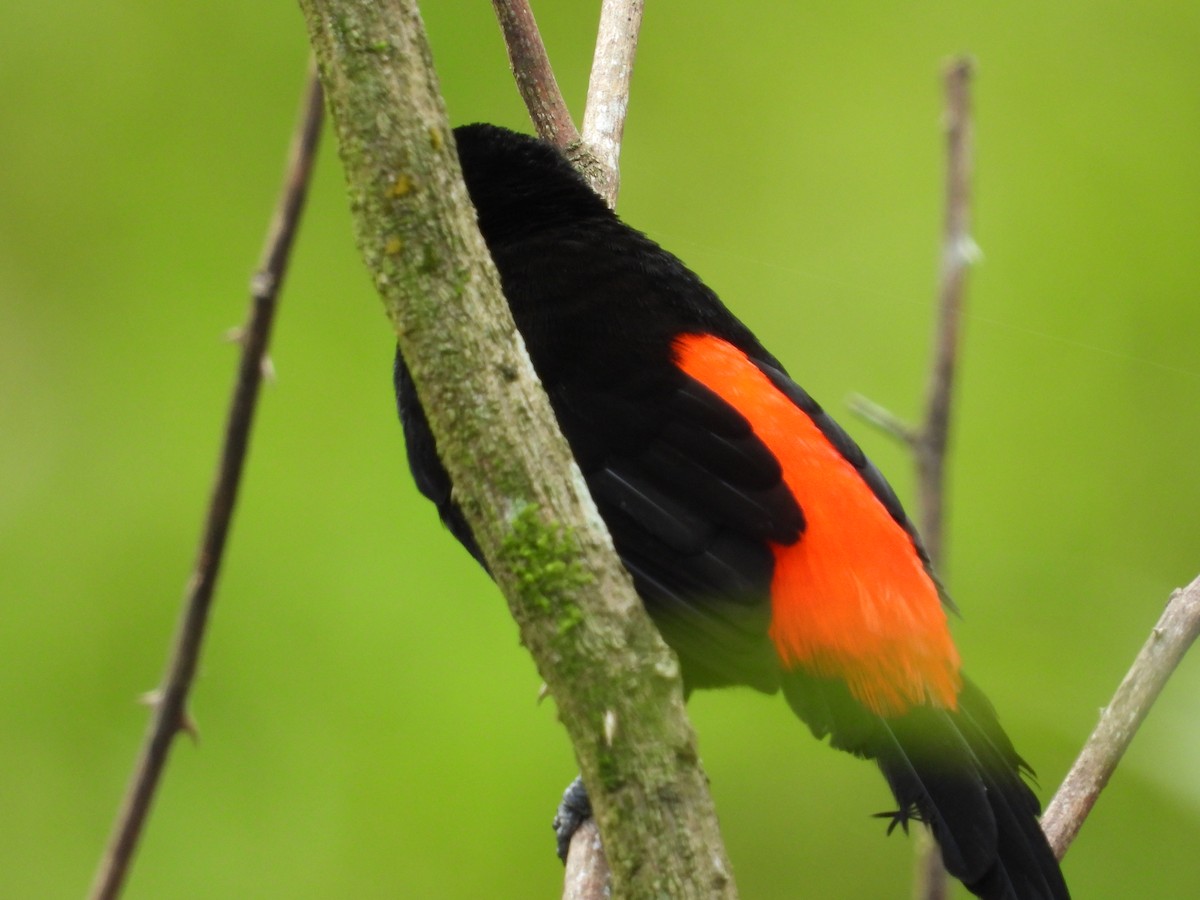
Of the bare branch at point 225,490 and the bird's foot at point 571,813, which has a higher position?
the bare branch at point 225,490

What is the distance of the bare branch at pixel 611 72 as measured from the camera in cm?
156

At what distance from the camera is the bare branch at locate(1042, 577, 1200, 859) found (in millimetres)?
1100

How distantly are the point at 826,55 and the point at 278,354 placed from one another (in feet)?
5.34

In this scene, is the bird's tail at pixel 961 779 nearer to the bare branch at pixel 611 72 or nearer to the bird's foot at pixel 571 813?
the bird's foot at pixel 571 813

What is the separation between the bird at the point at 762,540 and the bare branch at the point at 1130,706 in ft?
0.19

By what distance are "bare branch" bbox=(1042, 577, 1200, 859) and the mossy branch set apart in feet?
1.65

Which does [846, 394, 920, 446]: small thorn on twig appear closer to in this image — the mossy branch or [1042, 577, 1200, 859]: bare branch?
[1042, 577, 1200, 859]: bare branch

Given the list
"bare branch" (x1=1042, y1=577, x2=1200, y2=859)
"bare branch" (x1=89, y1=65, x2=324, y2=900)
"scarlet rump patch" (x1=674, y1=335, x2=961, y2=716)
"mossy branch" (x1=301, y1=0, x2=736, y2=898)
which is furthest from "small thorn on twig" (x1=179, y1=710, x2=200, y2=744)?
"bare branch" (x1=1042, y1=577, x2=1200, y2=859)

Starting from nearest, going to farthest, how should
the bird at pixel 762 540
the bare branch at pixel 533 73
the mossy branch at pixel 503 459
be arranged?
the mossy branch at pixel 503 459 → the bird at pixel 762 540 → the bare branch at pixel 533 73

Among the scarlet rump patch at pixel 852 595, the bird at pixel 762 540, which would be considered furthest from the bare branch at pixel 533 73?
the scarlet rump patch at pixel 852 595

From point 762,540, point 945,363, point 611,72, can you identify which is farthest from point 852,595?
point 611,72

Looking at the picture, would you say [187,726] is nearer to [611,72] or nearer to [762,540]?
[762,540]

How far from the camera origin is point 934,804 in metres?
1.19

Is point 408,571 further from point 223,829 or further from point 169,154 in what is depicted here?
point 169,154
